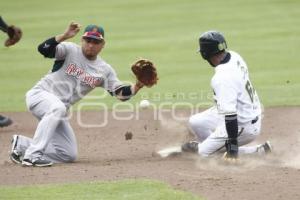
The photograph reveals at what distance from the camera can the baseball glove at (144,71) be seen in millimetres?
9453

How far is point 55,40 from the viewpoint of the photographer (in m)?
9.05

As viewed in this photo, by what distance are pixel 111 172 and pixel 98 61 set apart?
1.77m

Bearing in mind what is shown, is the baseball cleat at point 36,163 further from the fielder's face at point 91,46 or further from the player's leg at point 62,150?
the fielder's face at point 91,46

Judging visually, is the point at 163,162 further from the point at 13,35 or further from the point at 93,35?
the point at 13,35

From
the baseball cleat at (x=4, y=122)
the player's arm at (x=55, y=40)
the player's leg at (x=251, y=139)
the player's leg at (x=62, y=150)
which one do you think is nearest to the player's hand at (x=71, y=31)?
the player's arm at (x=55, y=40)

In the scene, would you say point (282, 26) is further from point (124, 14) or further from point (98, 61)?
point (98, 61)

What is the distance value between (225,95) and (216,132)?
67 centimetres

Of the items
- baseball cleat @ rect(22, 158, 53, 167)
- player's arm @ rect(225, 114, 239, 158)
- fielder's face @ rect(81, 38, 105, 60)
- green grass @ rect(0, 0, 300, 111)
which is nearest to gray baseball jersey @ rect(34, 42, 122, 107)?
fielder's face @ rect(81, 38, 105, 60)

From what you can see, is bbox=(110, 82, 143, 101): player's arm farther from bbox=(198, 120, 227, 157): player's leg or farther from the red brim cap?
bbox=(198, 120, 227, 157): player's leg

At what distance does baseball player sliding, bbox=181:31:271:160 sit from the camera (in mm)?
8734

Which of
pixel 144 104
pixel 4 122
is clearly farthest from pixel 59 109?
pixel 144 104

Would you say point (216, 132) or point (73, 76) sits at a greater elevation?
point (73, 76)

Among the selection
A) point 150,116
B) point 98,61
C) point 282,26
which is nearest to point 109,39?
point 282,26

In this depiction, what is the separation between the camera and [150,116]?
41.8 feet
